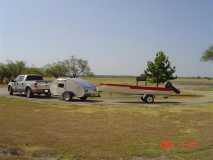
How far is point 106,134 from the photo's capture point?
40.2 feet

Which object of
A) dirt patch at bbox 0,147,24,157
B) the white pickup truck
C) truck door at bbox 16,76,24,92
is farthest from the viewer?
truck door at bbox 16,76,24,92

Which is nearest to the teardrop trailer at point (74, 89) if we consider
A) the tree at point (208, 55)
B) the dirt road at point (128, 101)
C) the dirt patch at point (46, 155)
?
the dirt road at point (128, 101)

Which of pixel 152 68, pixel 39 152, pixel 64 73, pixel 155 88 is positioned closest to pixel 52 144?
pixel 39 152

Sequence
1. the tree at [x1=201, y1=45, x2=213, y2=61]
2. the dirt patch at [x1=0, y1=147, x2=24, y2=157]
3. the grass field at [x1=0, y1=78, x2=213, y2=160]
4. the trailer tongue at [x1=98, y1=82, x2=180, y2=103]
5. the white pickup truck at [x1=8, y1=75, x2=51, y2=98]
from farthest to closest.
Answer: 1. the tree at [x1=201, y1=45, x2=213, y2=61]
2. the white pickup truck at [x1=8, y1=75, x2=51, y2=98]
3. the trailer tongue at [x1=98, y1=82, x2=180, y2=103]
4. the grass field at [x1=0, y1=78, x2=213, y2=160]
5. the dirt patch at [x1=0, y1=147, x2=24, y2=157]

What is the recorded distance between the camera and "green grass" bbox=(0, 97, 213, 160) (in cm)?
941

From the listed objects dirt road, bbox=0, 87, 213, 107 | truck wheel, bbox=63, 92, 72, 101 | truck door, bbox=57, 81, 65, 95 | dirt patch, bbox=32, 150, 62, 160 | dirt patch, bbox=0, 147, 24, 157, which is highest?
truck door, bbox=57, 81, 65, 95

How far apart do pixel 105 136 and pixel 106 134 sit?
1.31ft

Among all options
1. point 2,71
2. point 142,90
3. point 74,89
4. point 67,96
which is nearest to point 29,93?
point 67,96

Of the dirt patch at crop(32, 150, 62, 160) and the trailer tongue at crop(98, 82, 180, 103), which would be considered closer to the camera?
the dirt patch at crop(32, 150, 62, 160)

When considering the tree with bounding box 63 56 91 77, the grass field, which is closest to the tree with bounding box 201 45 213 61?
the tree with bounding box 63 56 91 77

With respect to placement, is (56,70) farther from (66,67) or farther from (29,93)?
(29,93)

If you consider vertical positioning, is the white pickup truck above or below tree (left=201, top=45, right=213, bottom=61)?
below

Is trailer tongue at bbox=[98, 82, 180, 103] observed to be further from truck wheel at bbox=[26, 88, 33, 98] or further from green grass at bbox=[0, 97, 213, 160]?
green grass at bbox=[0, 97, 213, 160]

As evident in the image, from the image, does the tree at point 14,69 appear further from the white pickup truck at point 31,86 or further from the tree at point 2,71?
the white pickup truck at point 31,86
